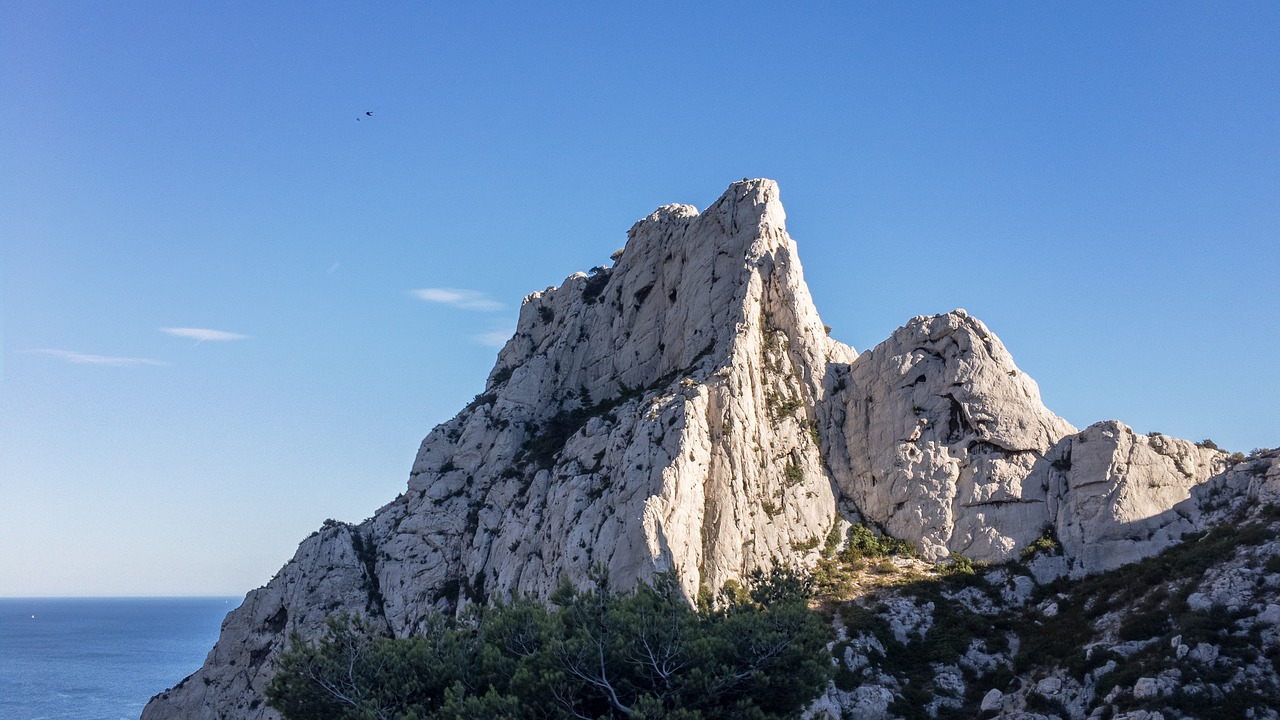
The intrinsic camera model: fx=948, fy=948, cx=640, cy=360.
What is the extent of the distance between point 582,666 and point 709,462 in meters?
21.8

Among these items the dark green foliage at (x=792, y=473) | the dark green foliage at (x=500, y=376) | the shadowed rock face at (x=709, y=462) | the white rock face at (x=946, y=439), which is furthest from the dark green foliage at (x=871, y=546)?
the dark green foliage at (x=500, y=376)

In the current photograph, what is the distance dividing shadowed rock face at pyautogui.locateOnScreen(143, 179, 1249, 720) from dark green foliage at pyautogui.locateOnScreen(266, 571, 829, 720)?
44.0 feet

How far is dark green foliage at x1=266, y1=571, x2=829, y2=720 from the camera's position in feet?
97.7

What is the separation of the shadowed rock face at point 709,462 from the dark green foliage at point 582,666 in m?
13.4

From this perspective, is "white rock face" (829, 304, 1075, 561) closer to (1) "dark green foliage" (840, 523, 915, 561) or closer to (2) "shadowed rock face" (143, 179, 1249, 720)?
(2) "shadowed rock face" (143, 179, 1249, 720)

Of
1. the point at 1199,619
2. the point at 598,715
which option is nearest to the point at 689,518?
the point at 598,715

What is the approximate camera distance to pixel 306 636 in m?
58.6

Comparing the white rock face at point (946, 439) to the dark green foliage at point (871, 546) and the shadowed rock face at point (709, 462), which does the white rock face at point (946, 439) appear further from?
the dark green foliage at point (871, 546)

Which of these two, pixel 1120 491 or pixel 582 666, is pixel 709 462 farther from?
pixel 582 666

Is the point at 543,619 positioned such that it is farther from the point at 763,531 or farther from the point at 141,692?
the point at 141,692

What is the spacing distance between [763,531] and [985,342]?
17608 mm

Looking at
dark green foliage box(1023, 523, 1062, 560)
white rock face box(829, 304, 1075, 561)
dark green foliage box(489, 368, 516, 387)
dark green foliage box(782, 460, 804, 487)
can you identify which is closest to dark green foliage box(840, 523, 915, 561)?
white rock face box(829, 304, 1075, 561)

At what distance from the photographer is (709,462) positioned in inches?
2024

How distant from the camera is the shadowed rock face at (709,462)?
49.2 meters
